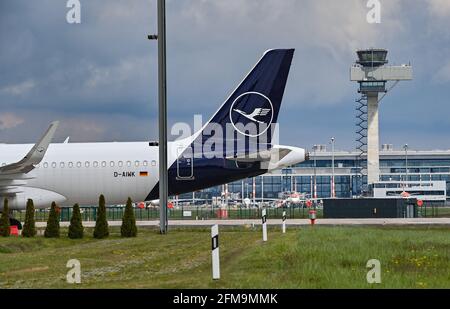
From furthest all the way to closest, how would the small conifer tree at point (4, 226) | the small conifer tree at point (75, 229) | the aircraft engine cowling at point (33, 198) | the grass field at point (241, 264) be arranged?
the aircraft engine cowling at point (33, 198) → the small conifer tree at point (4, 226) → the small conifer tree at point (75, 229) → the grass field at point (241, 264)

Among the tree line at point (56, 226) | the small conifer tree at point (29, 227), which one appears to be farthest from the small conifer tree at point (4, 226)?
the small conifer tree at point (29, 227)

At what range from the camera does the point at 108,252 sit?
80.7 feet

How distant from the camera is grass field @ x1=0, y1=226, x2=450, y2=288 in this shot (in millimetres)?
15242

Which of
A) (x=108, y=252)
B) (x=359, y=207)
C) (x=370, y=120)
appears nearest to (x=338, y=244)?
(x=108, y=252)

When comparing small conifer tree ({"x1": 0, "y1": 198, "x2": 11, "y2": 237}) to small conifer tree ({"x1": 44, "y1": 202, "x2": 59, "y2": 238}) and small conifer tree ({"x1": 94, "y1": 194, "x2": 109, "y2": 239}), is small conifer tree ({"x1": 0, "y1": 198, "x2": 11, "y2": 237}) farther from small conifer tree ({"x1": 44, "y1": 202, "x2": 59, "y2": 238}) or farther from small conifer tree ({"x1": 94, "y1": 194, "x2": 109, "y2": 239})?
small conifer tree ({"x1": 94, "y1": 194, "x2": 109, "y2": 239})

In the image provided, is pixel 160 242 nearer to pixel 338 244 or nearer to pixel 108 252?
pixel 108 252

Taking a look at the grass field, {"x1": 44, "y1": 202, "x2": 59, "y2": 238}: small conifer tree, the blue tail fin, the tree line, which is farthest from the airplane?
the grass field

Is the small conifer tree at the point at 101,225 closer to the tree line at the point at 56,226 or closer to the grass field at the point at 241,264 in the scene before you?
the tree line at the point at 56,226

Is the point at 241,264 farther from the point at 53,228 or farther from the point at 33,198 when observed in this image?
the point at 33,198

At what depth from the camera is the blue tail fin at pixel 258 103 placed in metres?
40.4

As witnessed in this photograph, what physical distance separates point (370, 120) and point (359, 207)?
94872mm

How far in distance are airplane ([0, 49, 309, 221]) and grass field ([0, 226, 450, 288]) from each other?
11201mm

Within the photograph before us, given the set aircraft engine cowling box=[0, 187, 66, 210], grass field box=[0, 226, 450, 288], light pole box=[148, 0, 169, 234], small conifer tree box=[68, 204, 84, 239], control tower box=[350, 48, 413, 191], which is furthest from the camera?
control tower box=[350, 48, 413, 191]

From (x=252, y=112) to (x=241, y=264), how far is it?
2209cm
